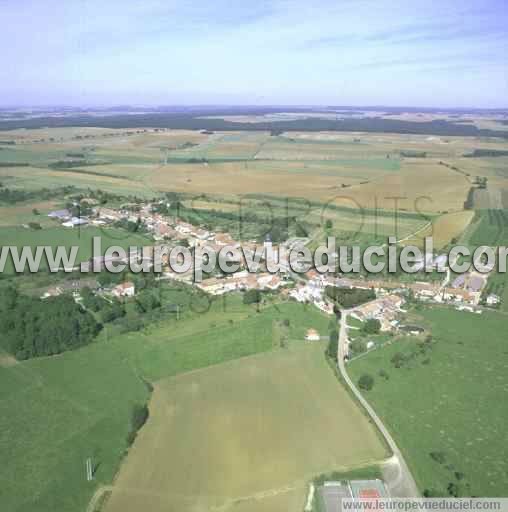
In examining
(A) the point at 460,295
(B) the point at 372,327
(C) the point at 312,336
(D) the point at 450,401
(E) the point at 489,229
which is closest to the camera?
(D) the point at 450,401

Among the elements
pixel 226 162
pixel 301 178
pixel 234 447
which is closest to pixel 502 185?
pixel 301 178

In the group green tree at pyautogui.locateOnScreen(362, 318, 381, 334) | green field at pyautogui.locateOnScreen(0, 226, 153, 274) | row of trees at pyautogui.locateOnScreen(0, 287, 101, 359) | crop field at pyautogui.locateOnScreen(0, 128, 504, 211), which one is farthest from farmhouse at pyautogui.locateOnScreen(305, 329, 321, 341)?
crop field at pyautogui.locateOnScreen(0, 128, 504, 211)

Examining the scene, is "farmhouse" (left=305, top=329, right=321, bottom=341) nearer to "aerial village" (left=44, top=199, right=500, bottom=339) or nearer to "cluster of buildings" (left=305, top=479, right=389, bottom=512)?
"aerial village" (left=44, top=199, right=500, bottom=339)

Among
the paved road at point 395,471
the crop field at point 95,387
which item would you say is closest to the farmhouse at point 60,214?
the crop field at point 95,387

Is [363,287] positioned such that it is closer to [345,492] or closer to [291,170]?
[345,492]

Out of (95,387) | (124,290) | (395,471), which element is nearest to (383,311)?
(395,471)

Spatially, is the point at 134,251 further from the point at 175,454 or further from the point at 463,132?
the point at 463,132
